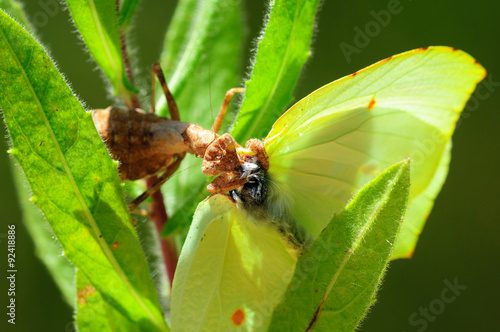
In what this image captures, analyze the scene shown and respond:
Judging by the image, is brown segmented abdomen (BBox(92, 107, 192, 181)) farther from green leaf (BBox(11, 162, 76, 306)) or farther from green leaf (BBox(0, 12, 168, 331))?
green leaf (BBox(11, 162, 76, 306))

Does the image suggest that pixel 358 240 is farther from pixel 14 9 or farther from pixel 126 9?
pixel 14 9

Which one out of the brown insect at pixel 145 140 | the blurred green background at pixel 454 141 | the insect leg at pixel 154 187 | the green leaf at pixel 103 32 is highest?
the green leaf at pixel 103 32

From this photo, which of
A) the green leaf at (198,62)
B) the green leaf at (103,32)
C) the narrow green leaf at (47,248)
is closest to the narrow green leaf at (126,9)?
the green leaf at (103,32)

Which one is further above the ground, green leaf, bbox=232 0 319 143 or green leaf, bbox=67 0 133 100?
green leaf, bbox=67 0 133 100

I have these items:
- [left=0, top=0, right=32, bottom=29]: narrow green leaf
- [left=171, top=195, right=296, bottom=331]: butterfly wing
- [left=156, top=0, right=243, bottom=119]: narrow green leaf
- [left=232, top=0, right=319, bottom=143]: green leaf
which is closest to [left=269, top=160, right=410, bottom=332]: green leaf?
[left=171, top=195, right=296, bottom=331]: butterfly wing

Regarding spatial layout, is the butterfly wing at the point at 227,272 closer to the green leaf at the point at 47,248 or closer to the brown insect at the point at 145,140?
the brown insect at the point at 145,140

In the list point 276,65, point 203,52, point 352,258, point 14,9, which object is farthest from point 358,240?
point 14,9
